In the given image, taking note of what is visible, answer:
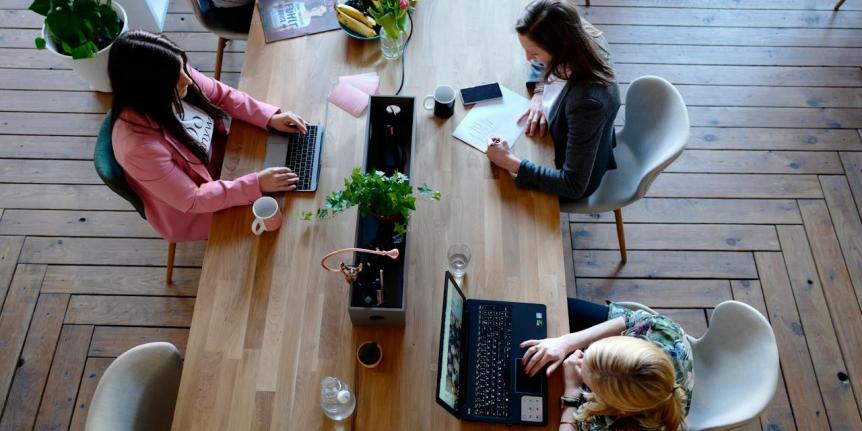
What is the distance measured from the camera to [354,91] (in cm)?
220

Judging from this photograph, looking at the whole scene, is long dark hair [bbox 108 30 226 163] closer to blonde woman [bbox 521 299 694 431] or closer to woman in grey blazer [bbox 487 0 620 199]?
woman in grey blazer [bbox 487 0 620 199]

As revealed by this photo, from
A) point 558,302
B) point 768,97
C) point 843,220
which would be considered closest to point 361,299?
point 558,302

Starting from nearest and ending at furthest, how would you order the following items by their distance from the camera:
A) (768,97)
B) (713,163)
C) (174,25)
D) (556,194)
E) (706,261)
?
(556,194) → (706,261) → (713,163) → (768,97) → (174,25)

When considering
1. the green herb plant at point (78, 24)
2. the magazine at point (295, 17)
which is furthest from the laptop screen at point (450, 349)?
the green herb plant at point (78, 24)

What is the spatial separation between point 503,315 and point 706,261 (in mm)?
1549

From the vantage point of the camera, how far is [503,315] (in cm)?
175

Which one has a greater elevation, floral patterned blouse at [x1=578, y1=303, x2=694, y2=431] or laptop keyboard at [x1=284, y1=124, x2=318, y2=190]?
floral patterned blouse at [x1=578, y1=303, x2=694, y2=431]

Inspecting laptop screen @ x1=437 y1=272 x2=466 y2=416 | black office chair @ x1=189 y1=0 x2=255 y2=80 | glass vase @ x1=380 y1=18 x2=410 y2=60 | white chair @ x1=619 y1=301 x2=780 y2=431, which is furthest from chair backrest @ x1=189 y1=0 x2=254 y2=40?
white chair @ x1=619 y1=301 x2=780 y2=431

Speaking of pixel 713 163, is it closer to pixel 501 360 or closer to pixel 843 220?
pixel 843 220

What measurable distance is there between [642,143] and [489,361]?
1.17 m

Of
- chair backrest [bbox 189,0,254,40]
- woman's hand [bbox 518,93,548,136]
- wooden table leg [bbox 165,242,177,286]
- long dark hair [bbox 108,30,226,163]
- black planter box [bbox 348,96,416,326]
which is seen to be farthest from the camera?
chair backrest [bbox 189,0,254,40]

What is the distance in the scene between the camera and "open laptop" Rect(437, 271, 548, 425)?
5.19 ft

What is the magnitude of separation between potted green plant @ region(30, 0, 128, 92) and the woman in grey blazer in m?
2.11

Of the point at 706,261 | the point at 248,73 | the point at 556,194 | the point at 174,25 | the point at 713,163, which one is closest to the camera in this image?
the point at 556,194
